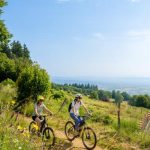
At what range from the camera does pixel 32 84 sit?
917 inches

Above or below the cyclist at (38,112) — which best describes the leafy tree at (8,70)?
above

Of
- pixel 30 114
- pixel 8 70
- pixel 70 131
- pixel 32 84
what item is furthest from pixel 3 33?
pixel 70 131

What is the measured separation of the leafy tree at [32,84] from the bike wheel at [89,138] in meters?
9.80

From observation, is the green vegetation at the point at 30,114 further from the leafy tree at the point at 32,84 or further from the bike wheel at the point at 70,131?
the bike wheel at the point at 70,131

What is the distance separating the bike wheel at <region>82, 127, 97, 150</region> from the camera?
13.4 metres

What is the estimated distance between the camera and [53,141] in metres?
13.3

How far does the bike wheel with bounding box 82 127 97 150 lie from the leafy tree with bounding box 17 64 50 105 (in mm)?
9800

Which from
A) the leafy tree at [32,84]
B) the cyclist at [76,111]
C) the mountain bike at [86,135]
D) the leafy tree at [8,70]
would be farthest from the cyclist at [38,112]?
the leafy tree at [8,70]

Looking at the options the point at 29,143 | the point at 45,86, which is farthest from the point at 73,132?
the point at 45,86

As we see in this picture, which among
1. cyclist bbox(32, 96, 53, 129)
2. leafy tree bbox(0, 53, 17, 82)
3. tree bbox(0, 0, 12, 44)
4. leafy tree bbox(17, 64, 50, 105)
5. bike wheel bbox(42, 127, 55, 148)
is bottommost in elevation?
bike wheel bbox(42, 127, 55, 148)

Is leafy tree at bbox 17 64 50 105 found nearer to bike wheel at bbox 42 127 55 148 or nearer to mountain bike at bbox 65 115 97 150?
mountain bike at bbox 65 115 97 150

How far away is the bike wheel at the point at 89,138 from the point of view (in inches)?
529

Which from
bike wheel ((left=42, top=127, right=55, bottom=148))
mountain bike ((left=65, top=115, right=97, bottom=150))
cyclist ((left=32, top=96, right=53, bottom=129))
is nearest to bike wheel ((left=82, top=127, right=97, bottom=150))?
mountain bike ((left=65, top=115, right=97, bottom=150))

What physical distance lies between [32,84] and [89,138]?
10.5 metres
